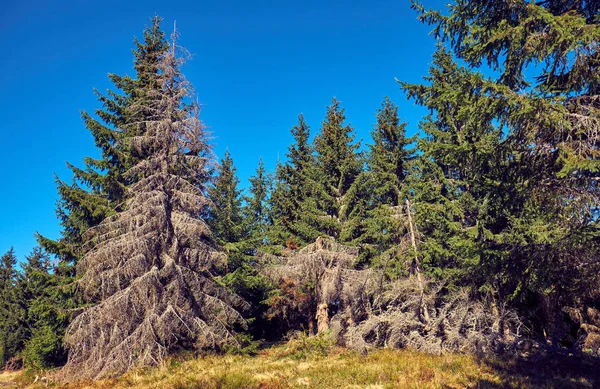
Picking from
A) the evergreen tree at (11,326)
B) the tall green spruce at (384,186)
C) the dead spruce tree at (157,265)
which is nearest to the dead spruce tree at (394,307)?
the tall green spruce at (384,186)

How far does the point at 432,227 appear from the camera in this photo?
1780 cm

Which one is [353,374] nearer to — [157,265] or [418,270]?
[418,270]

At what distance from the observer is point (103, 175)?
1623 centimetres

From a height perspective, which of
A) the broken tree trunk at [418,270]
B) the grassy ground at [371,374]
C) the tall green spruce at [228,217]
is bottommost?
the grassy ground at [371,374]

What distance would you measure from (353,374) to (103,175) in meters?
14.5

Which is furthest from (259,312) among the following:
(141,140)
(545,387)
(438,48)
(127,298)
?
(438,48)

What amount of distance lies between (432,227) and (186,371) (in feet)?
44.7

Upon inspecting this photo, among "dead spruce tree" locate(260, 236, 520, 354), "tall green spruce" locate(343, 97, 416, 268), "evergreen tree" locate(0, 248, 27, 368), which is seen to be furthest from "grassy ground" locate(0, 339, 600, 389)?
"evergreen tree" locate(0, 248, 27, 368)

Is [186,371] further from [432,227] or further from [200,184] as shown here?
[432,227]

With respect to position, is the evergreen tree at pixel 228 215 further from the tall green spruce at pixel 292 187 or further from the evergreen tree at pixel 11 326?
the evergreen tree at pixel 11 326

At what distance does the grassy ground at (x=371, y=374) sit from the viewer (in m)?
9.54

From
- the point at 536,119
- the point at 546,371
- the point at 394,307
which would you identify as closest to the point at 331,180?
the point at 394,307

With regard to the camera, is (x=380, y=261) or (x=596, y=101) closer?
(x=596, y=101)

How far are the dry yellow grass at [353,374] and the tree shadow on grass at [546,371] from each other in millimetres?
26
